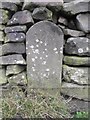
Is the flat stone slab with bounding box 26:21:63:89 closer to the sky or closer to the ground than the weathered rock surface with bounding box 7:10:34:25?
closer to the ground

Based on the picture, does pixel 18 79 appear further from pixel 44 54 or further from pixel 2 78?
pixel 44 54

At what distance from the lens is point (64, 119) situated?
253cm

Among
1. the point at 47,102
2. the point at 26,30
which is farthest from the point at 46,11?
the point at 47,102

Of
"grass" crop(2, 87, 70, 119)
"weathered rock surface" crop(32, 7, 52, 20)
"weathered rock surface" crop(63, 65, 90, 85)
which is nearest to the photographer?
"grass" crop(2, 87, 70, 119)

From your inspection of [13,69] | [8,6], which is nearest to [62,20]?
[8,6]

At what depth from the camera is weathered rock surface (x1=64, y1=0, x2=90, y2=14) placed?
266 cm

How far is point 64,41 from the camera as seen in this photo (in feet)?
9.05

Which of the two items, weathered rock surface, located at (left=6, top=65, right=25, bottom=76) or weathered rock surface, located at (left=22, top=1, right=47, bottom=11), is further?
weathered rock surface, located at (left=6, top=65, right=25, bottom=76)

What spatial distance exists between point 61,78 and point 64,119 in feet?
1.37

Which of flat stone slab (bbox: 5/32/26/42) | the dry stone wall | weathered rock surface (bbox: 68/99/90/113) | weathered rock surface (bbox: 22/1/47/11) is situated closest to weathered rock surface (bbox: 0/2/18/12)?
the dry stone wall

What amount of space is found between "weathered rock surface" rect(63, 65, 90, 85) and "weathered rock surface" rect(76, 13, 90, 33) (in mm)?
359

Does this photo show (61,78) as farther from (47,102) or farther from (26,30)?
(26,30)

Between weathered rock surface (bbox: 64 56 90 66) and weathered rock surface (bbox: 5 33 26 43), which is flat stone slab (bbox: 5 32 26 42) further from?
weathered rock surface (bbox: 64 56 90 66)

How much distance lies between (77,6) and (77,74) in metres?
0.62
